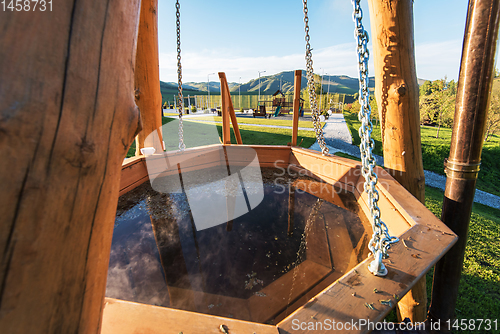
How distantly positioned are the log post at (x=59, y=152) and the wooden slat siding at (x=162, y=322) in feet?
0.86

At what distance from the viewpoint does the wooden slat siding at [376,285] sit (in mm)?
734

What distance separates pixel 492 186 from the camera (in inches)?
362

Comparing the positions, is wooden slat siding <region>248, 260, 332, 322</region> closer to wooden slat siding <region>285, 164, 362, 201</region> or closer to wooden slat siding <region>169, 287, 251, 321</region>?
wooden slat siding <region>169, 287, 251, 321</region>

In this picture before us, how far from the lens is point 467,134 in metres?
1.44

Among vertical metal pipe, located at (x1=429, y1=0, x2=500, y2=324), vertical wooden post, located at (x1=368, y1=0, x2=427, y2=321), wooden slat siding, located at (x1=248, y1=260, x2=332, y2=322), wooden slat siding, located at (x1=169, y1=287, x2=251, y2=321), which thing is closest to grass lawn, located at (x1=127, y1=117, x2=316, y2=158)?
vertical wooden post, located at (x1=368, y1=0, x2=427, y2=321)

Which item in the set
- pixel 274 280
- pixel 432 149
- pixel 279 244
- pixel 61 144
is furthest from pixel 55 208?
pixel 432 149

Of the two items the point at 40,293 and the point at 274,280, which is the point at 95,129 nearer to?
the point at 40,293

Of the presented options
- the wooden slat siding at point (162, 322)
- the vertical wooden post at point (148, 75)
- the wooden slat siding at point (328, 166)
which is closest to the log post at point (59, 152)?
the wooden slat siding at point (162, 322)

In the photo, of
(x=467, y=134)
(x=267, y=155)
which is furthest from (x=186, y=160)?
(x=467, y=134)

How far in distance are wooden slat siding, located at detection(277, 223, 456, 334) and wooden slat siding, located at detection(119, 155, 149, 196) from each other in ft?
6.72

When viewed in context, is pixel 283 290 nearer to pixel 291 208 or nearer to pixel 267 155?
pixel 291 208

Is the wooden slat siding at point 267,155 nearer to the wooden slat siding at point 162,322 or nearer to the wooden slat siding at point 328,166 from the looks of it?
the wooden slat siding at point 328,166

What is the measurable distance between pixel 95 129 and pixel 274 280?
→ 3.72 ft

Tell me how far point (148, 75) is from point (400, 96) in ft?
9.77
